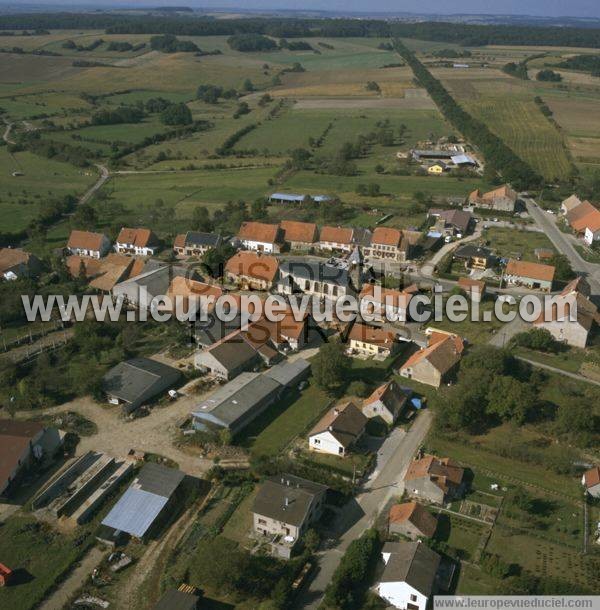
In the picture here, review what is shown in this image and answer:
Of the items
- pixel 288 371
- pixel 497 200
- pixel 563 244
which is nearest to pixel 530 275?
pixel 563 244

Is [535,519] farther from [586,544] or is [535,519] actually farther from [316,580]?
[316,580]

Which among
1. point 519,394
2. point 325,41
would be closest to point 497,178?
point 519,394

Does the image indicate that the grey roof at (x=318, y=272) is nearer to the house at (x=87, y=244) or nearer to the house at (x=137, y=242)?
the house at (x=137, y=242)

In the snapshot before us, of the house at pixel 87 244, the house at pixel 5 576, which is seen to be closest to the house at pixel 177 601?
the house at pixel 5 576

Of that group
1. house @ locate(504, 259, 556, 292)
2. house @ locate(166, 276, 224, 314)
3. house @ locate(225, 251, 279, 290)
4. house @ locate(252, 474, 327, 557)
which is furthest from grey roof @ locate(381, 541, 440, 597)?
house @ locate(504, 259, 556, 292)

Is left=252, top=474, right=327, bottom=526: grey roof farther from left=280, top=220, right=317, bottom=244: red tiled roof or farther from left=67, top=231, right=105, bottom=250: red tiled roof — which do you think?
left=67, top=231, right=105, bottom=250: red tiled roof

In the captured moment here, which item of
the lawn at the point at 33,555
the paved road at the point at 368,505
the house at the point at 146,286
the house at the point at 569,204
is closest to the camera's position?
the lawn at the point at 33,555

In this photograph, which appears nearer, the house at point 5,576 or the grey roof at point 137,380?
the house at point 5,576
